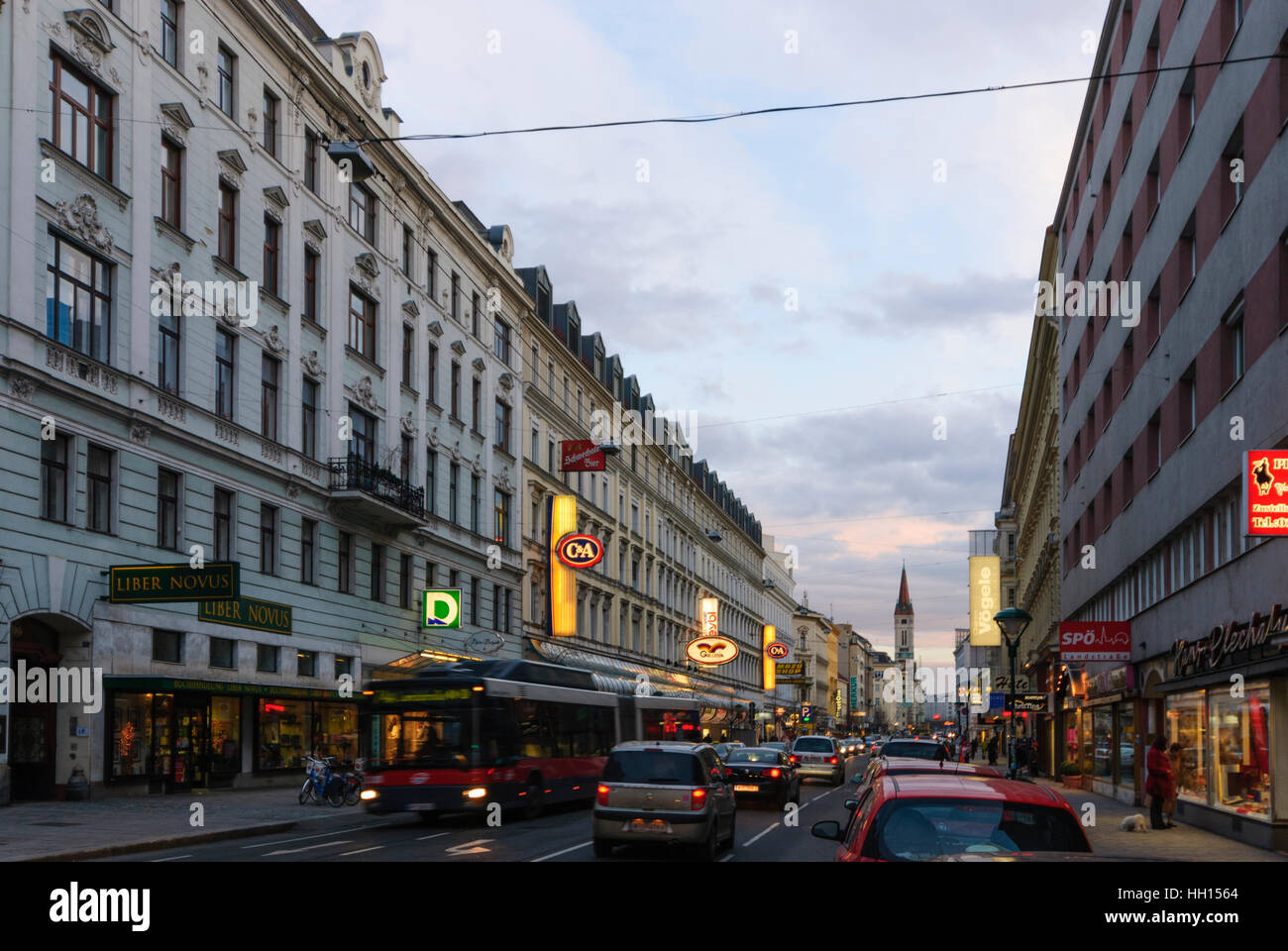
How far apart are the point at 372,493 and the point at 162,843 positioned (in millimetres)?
21643

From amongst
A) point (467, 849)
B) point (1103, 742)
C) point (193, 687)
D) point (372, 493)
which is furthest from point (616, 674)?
point (467, 849)

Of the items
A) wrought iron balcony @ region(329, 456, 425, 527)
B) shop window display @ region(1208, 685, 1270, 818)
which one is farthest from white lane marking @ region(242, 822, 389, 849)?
wrought iron balcony @ region(329, 456, 425, 527)

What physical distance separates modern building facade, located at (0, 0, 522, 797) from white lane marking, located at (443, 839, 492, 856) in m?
9.67

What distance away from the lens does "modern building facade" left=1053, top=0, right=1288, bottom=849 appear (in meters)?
20.3

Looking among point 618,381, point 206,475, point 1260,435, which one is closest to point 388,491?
point 206,475

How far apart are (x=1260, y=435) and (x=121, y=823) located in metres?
19.1

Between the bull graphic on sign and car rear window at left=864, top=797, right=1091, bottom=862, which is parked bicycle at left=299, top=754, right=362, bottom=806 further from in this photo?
car rear window at left=864, top=797, right=1091, bottom=862

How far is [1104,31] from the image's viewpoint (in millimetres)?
37781

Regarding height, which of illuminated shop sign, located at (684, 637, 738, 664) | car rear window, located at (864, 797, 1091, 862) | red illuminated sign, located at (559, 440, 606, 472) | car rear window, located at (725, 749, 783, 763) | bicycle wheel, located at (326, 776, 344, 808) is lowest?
bicycle wheel, located at (326, 776, 344, 808)

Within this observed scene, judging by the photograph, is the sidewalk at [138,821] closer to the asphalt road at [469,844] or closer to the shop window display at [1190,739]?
the asphalt road at [469,844]

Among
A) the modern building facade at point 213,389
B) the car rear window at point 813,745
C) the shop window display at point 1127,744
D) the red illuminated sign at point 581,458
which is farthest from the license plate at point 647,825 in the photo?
the red illuminated sign at point 581,458

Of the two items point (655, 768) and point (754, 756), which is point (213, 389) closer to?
point (754, 756)

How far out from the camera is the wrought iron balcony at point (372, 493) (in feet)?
131
